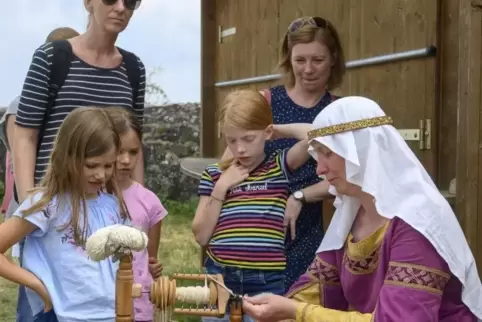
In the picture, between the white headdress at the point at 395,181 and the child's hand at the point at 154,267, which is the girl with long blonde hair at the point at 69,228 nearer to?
the child's hand at the point at 154,267

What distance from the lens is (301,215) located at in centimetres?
317

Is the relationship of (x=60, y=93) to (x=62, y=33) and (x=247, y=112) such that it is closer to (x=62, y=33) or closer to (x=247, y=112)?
(x=247, y=112)

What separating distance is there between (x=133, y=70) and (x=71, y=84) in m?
0.30

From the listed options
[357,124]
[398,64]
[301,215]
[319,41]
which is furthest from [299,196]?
[398,64]

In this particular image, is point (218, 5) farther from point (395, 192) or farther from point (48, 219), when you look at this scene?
point (395, 192)

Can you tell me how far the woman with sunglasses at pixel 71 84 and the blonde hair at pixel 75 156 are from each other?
26 centimetres

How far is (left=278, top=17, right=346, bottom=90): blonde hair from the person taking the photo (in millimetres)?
3328

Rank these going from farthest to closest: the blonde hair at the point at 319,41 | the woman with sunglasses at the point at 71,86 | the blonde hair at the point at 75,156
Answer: the blonde hair at the point at 319,41, the woman with sunglasses at the point at 71,86, the blonde hair at the point at 75,156

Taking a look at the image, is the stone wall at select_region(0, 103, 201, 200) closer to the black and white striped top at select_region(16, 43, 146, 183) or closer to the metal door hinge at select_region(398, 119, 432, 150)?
the metal door hinge at select_region(398, 119, 432, 150)

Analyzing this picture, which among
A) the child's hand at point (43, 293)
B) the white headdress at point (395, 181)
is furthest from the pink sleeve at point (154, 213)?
the white headdress at point (395, 181)

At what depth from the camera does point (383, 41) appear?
4.77m

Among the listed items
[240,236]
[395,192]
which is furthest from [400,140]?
[240,236]

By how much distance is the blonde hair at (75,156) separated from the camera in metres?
2.69

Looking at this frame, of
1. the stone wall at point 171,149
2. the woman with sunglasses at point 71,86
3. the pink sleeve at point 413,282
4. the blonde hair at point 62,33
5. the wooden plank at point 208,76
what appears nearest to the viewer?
the pink sleeve at point 413,282
